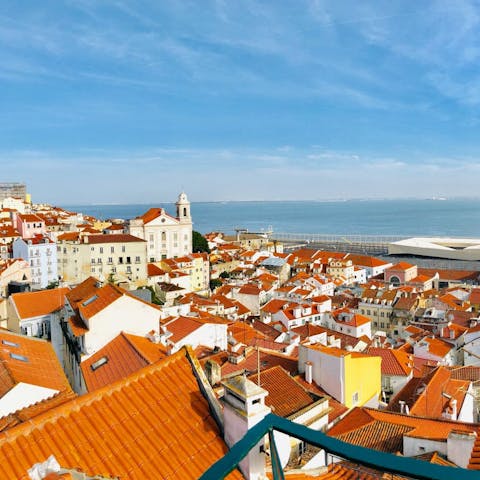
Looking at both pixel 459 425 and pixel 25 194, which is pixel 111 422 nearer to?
pixel 459 425

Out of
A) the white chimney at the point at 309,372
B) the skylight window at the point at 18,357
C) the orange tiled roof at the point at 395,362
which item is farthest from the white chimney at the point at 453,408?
the skylight window at the point at 18,357

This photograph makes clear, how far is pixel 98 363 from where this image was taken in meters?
10.4

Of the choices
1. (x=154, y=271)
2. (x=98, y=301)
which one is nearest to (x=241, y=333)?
(x=98, y=301)

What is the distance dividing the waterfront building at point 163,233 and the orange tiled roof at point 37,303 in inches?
1170

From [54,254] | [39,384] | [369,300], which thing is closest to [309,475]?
[39,384]

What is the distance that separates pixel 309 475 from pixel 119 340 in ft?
28.5

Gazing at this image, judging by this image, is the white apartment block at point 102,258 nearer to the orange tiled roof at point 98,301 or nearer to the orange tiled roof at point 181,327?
the orange tiled roof at point 181,327

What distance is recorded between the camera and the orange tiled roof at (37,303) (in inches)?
618

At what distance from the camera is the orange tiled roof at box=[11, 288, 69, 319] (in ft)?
51.5

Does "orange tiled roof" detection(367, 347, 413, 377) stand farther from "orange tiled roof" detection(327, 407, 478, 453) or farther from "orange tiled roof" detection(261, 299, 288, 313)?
"orange tiled roof" detection(261, 299, 288, 313)

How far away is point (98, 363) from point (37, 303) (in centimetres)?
707

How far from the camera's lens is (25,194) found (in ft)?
270

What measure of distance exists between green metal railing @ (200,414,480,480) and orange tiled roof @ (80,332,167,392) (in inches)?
273

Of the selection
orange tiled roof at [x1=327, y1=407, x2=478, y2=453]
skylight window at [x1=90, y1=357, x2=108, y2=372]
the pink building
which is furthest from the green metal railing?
the pink building
